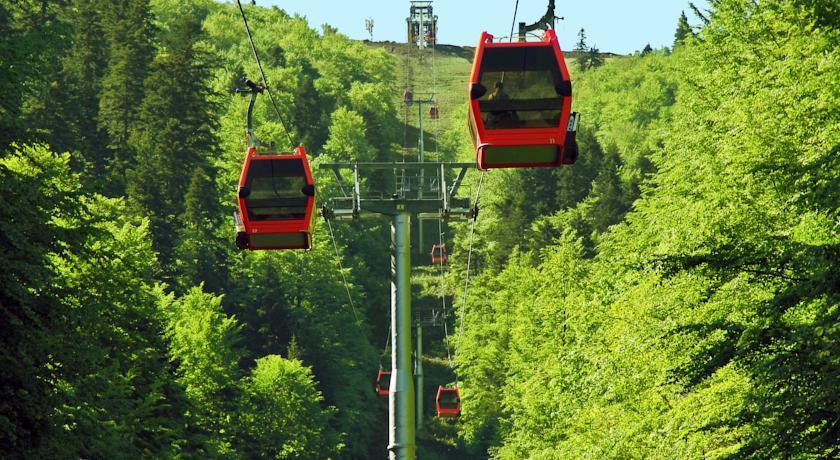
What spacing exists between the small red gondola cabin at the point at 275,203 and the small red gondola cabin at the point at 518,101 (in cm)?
793

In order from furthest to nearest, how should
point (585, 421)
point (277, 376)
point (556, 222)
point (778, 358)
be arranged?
point (556, 222) → point (277, 376) → point (585, 421) → point (778, 358)

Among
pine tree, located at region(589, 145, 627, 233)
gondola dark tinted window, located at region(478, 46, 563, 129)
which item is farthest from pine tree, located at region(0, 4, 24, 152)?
pine tree, located at region(589, 145, 627, 233)

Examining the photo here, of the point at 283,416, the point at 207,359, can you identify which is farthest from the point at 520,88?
the point at 283,416

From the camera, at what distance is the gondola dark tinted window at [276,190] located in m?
30.2

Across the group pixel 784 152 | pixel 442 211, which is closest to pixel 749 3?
pixel 442 211

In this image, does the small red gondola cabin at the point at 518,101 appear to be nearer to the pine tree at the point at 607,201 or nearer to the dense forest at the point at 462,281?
the dense forest at the point at 462,281

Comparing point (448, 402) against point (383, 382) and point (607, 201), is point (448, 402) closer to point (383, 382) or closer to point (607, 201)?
point (383, 382)

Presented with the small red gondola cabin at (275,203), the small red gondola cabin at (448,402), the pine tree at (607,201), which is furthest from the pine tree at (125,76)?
the small red gondola cabin at (275,203)

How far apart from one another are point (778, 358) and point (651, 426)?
14912 millimetres

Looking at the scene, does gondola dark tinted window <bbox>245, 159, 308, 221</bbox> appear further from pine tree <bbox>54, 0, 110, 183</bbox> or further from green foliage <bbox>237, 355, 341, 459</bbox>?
pine tree <bbox>54, 0, 110, 183</bbox>

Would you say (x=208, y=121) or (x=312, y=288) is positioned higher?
(x=208, y=121)

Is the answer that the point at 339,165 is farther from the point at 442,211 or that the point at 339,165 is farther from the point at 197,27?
the point at 197,27

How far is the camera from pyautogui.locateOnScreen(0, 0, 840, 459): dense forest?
17328 millimetres

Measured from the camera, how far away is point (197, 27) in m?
96.5
